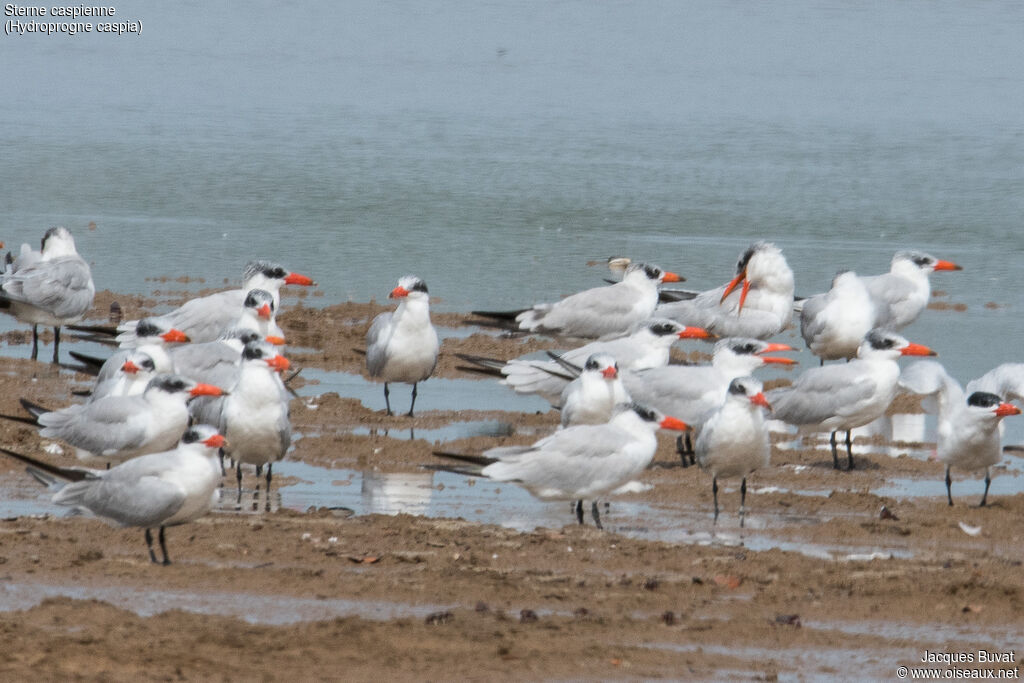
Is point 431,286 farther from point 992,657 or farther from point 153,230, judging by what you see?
point 992,657

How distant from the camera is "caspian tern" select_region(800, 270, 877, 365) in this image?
43.1 feet

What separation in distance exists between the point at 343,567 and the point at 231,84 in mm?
29254

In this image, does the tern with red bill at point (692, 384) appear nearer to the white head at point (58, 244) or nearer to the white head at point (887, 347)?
the white head at point (887, 347)

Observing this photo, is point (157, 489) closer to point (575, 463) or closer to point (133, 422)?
point (133, 422)

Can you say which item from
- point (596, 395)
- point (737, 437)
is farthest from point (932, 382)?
point (596, 395)

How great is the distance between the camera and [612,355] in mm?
11234

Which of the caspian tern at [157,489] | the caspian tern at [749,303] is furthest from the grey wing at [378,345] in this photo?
the caspian tern at [157,489]

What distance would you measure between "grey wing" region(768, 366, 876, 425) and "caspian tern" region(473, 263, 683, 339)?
3.12 m

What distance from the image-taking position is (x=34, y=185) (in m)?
22.8

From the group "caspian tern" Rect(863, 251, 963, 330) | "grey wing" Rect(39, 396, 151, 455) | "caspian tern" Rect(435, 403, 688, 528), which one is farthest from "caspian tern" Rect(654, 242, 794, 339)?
"grey wing" Rect(39, 396, 151, 455)

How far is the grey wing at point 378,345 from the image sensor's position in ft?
39.0

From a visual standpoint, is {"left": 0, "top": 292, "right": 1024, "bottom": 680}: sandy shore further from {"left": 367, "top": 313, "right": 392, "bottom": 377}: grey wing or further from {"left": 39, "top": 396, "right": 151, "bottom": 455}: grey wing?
{"left": 367, "top": 313, "right": 392, "bottom": 377}: grey wing

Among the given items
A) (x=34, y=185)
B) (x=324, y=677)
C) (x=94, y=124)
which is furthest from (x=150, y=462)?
(x=94, y=124)

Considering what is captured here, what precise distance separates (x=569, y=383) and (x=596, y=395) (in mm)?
1070
